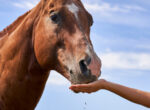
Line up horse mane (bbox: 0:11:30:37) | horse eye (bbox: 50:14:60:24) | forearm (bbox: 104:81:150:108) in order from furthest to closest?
horse mane (bbox: 0:11:30:37) < horse eye (bbox: 50:14:60:24) < forearm (bbox: 104:81:150:108)

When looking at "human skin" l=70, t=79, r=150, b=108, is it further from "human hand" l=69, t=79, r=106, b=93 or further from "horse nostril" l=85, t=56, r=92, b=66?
"horse nostril" l=85, t=56, r=92, b=66

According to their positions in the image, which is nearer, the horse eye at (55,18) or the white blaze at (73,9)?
the white blaze at (73,9)

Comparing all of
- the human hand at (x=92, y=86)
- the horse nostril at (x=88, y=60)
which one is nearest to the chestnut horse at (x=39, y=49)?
the horse nostril at (x=88, y=60)

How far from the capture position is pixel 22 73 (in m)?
3.83

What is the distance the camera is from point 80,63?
10.5 feet

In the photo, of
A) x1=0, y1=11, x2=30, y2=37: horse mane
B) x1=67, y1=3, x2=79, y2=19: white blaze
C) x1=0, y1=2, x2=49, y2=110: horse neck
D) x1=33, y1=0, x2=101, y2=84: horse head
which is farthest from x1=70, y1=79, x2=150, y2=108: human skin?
x1=0, y1=11, x2=30, y2=37: horse mane

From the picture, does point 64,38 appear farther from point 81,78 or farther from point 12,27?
point 12,27

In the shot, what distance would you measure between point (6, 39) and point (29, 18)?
1.54ft

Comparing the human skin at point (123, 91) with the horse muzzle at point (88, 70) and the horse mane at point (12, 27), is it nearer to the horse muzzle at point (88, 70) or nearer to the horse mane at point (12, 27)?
the horse muzzle at point (88, 70)

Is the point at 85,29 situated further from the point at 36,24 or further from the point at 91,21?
the point at 36,24

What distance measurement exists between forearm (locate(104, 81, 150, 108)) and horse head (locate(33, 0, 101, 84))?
1.03 metres

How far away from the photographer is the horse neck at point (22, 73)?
12.6ft

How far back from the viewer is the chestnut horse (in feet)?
11.7

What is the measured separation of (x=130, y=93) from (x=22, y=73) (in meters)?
2.00
